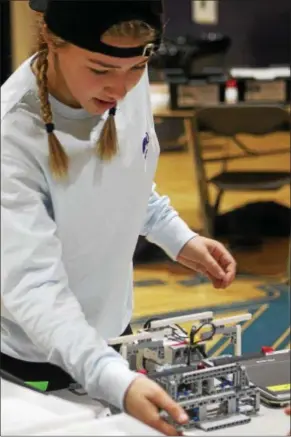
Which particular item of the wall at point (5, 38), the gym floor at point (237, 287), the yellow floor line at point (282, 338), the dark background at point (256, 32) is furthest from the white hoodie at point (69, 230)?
the dark background at point (256, 32)

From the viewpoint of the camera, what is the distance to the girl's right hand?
791 millimetres

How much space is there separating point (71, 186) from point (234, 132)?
2.51m

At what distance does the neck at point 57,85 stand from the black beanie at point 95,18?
3cm

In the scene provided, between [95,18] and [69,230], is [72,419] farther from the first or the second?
[95,18]

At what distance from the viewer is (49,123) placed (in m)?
0.83

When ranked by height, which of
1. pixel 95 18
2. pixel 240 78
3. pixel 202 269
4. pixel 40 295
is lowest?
pixel 240 78

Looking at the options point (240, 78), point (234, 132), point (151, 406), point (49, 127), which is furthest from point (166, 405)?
point (240, 78)

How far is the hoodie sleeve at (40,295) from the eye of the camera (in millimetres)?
810

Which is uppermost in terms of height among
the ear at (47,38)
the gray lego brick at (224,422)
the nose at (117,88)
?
the ear at (47,38)

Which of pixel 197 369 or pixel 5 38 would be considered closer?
pixel 197 369

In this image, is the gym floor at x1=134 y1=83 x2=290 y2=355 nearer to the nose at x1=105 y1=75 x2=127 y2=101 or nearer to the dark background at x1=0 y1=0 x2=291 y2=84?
the dark background at x1=0 y1=0 x2=291 y2=84

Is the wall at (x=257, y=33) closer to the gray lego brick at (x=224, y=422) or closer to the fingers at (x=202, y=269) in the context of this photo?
the fingers at (x=202, y=269)

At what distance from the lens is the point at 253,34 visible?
207 inches

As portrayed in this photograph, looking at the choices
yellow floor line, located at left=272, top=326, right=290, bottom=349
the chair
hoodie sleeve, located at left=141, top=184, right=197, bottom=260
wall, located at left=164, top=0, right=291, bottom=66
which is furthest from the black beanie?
wall, located at left=164, top=0, right=291, bottom=66
